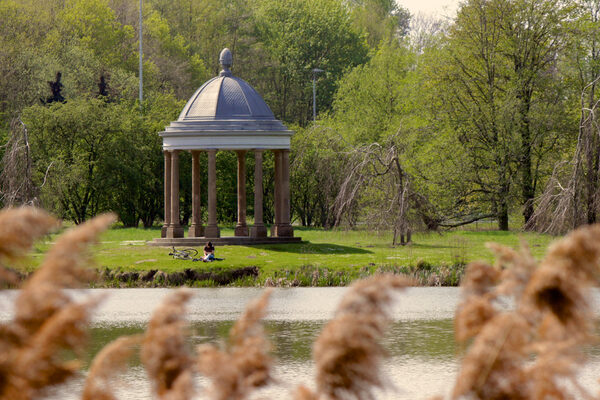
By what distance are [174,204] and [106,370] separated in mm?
33892

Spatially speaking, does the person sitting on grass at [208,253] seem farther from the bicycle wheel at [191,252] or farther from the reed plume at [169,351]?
the reed plume at [169,351]

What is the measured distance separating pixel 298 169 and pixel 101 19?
19185mm

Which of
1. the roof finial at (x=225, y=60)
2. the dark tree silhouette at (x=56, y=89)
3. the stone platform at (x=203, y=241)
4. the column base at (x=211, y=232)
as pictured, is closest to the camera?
the stone platform at (x=203, y=241)

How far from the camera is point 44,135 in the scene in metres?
51.0

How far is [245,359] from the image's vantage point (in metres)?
4.34

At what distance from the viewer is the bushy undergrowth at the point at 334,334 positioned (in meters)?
3.36

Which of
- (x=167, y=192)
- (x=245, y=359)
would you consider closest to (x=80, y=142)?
(x=167, y=192)

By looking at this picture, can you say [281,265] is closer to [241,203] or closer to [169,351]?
[241,203]

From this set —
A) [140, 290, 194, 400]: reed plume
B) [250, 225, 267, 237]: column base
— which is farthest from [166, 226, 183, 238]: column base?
[140, 290, 194, 400]: reed plume

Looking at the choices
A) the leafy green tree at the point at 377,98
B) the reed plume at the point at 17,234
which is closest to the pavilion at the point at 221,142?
the leafy green tree at the point at 377,98

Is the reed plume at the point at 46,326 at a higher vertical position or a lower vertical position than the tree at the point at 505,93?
lower

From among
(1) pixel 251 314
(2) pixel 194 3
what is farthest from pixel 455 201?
(1) pixel 251 314

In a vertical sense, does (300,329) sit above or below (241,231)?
below

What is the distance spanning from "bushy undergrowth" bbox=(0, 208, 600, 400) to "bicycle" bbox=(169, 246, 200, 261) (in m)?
27.2
